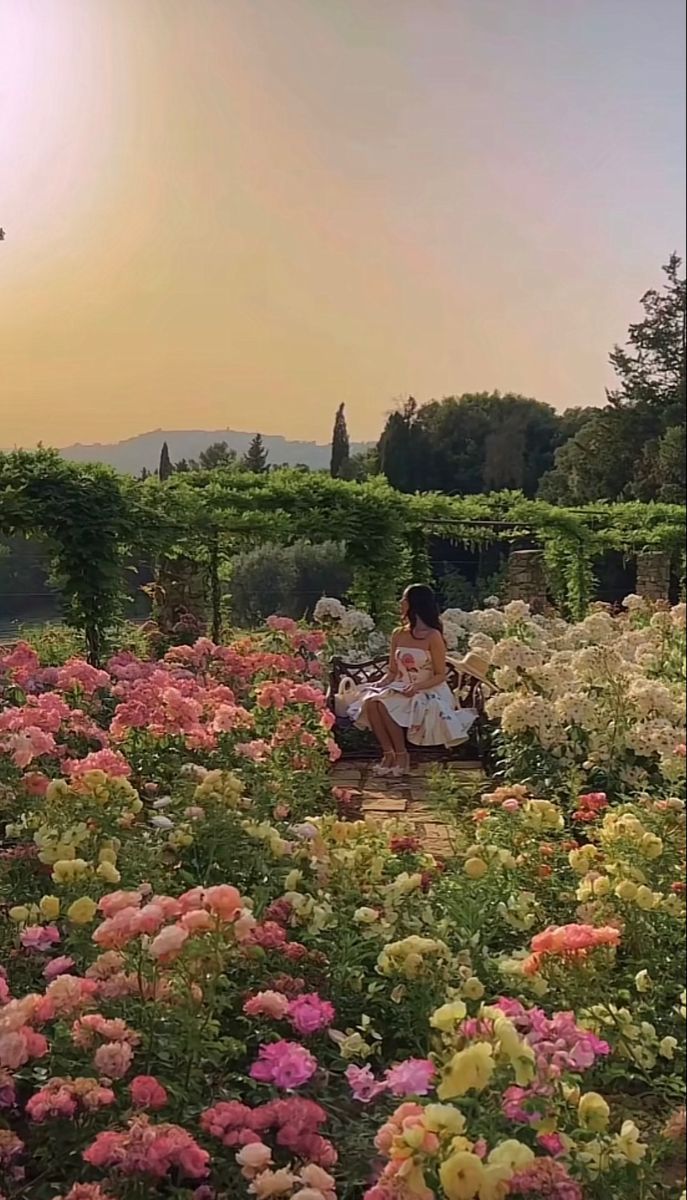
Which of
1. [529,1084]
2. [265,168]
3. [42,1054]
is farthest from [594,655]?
[42,1054]

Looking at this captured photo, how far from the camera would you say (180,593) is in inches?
55.6

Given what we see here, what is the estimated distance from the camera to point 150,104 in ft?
4.30

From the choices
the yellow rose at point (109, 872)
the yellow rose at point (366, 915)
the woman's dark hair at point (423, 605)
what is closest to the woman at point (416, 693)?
the woman's dark hair at point (423, 605)

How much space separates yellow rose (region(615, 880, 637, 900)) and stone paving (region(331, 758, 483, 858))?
0.21m

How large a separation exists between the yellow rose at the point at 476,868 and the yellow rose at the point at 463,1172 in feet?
1.15

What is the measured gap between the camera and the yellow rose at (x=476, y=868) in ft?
4.39

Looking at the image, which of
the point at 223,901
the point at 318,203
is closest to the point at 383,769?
the point at 223,901

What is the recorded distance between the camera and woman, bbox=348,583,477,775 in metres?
1.27

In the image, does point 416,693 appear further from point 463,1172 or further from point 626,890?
point 463,1172

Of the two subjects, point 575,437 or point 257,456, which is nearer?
point 575,437

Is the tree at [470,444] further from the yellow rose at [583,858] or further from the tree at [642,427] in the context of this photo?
the yellow rose at [583,858]

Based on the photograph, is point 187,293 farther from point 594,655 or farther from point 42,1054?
point 42,1054

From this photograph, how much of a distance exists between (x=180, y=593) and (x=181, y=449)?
212mm

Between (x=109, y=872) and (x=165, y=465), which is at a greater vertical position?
(x=165, y=465)
